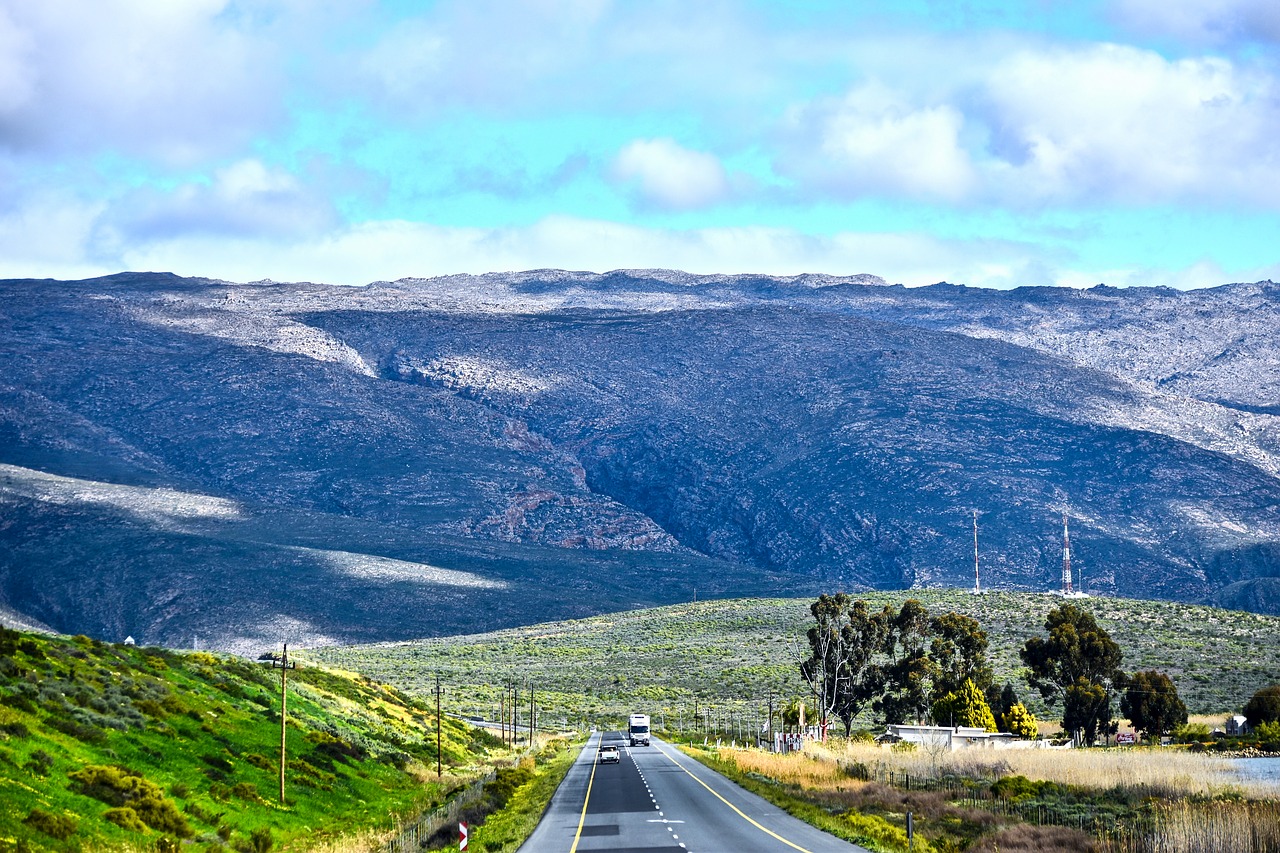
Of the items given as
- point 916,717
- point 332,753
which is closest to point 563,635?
point 916,717

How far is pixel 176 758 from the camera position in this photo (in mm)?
39094

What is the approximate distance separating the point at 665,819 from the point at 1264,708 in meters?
47.6

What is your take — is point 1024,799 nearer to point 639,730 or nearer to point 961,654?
point 639,730

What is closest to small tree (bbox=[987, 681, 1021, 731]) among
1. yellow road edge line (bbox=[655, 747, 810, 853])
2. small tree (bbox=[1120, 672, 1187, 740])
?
small tree (bbox=[1120, 672, 1187, 740])

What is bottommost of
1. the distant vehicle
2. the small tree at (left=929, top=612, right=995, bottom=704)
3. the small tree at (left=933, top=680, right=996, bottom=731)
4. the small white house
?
the distant vehicle

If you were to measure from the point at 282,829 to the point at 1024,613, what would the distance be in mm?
135359

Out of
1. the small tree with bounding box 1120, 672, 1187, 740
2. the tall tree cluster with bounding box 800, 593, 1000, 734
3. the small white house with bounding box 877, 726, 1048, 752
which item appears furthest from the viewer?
the tall tree cluster with bounding box 800, 593, 1000, 734

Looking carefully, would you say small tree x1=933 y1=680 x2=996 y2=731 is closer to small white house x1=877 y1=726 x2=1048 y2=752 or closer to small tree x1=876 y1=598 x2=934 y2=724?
small white house x1=877 y1=726 x2=1048 y2=752

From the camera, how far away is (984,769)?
5206 cm

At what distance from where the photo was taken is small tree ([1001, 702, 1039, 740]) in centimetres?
7950

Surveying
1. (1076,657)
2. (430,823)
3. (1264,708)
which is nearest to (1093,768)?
(430,823)

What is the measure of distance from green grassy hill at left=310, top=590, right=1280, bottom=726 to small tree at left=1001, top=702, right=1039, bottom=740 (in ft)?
68.0

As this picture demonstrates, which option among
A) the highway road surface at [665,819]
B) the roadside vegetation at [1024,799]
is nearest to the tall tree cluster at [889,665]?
the roadside vegetation at [1024,799]

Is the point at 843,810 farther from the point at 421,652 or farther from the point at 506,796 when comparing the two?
the point at 421,652
